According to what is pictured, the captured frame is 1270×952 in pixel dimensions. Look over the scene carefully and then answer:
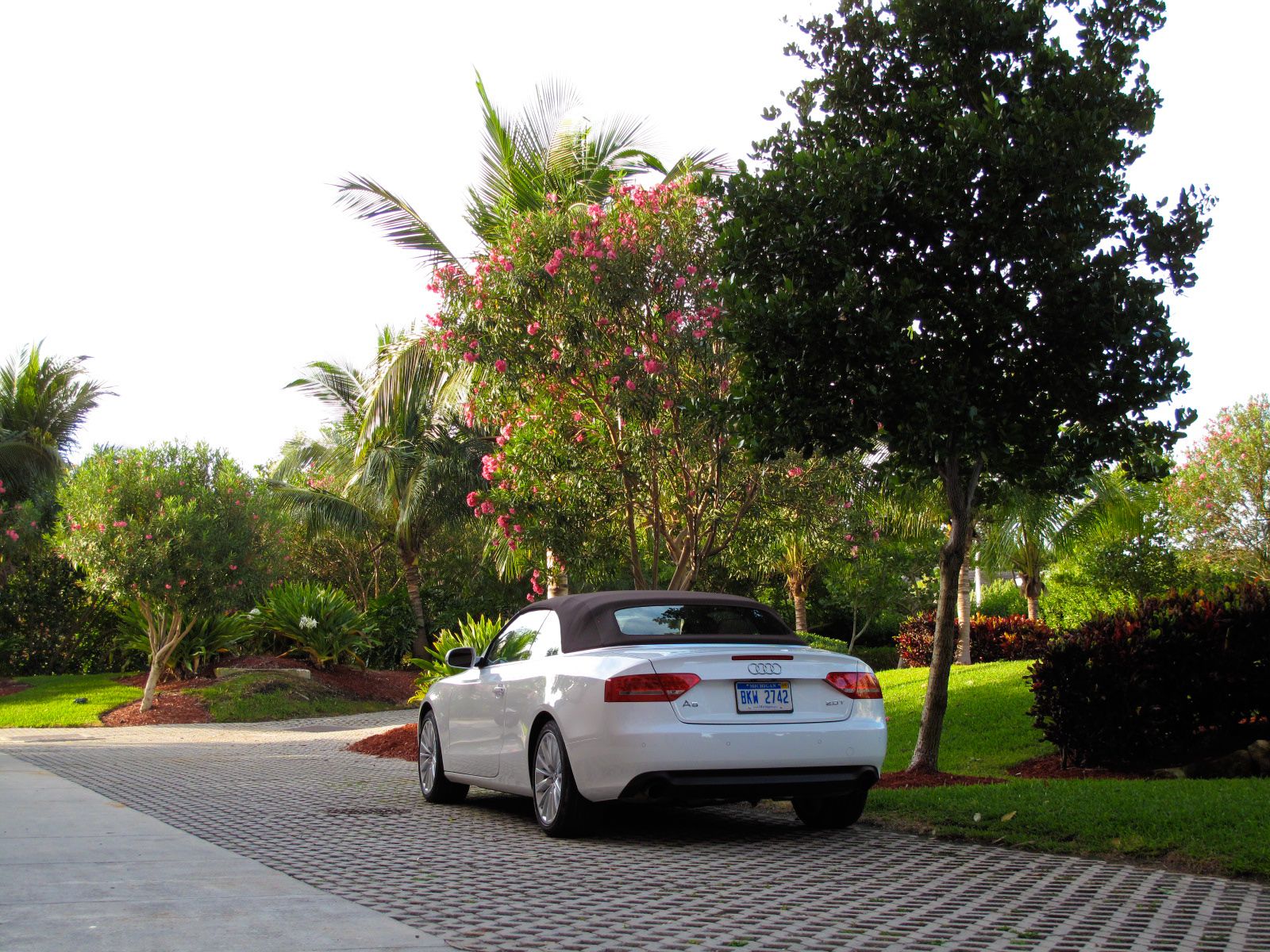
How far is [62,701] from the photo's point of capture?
21156mm

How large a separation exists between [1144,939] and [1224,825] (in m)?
2.28

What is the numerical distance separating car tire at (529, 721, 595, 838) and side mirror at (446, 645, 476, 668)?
160 centimetres

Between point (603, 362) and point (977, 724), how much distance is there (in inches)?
222

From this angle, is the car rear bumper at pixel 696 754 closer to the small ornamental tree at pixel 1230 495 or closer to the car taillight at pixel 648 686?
the car taillight at pixel 648 686

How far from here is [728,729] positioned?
22.4 feet

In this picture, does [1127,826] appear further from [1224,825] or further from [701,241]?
[701,241]

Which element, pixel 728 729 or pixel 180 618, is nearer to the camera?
pixel 728 729

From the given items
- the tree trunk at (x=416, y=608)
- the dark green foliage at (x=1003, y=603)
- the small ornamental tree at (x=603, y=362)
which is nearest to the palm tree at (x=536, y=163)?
the small ornamental tree at (x=603, y=362)

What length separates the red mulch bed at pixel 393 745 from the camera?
44.5 ft

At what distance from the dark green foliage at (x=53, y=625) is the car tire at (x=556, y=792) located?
2215 centimetres

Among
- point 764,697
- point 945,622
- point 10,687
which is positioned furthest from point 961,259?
point 10,687

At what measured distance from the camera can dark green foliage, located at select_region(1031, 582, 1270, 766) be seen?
983 cm

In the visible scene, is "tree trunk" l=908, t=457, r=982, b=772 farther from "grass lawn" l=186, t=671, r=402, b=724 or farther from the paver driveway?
"grass lawn" l=186, t=671, r=402, b=724

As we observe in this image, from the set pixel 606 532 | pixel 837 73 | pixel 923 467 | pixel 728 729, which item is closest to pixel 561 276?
pixel 606 532
